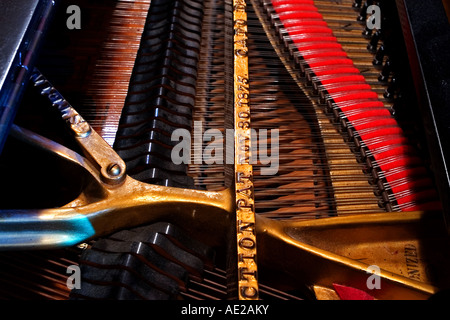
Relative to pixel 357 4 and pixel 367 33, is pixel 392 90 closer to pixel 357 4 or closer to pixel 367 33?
pixel 367 33

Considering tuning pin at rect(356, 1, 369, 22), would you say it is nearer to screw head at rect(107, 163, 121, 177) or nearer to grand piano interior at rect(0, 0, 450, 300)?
grand piano interior at rect(0, 0, 450, 300)

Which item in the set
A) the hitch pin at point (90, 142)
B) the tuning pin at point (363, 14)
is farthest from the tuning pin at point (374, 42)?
the hitch pin at point (90, 142)

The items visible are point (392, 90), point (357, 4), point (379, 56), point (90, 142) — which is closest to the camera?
point (90, 142)

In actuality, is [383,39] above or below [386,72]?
above

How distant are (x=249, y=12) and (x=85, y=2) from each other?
93 cm

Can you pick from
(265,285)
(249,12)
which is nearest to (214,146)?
(265,285)

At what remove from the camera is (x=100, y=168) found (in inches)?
66.7

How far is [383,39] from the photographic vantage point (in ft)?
8.70

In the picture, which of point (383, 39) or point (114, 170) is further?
point (383, 39)

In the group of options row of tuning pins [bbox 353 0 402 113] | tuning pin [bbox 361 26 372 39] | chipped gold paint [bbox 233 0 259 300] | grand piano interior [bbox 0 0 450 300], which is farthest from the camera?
tuning pin [bbox 361 26 372 39]

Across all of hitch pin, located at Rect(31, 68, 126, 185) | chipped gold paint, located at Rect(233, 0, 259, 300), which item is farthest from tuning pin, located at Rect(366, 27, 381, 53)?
hitch pin, located at Rect(31, 68, 126, 185)

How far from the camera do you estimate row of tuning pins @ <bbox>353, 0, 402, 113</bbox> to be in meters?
2.44

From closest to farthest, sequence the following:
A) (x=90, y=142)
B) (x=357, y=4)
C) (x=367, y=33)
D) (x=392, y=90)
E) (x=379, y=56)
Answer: (x=90, y=142) → (x=392, y=90) → (x=379, y=56) → (x=367, y=33) → (x=357, y=4)

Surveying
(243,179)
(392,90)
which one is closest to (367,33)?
(392,90)
